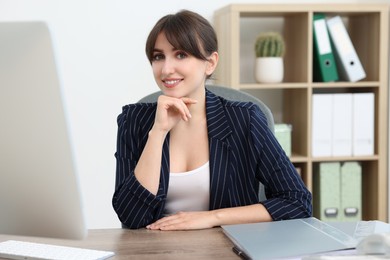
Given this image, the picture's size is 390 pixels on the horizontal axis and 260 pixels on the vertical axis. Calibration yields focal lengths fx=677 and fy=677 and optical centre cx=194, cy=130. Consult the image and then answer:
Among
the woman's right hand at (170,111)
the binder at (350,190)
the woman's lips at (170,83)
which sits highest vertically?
the woman's lips at (170,83)

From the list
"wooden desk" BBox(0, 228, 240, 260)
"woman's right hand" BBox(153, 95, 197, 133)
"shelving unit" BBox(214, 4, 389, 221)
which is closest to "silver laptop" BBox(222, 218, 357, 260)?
"wooden desk" BBox(0, 228, 240, 260)

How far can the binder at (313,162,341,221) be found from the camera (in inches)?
132

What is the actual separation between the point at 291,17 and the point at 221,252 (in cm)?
236

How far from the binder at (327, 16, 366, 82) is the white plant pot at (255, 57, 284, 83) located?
0.28 meters

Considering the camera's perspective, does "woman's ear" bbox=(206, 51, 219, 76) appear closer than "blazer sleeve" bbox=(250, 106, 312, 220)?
No

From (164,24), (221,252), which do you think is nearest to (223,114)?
(164,24)

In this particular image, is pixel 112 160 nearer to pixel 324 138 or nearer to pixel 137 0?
pixel 137 0

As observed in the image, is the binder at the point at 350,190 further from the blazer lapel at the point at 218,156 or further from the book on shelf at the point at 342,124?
the blazer lapel at the point at 218,156

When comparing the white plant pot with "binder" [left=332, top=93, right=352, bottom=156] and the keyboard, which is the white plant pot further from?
the keyboard

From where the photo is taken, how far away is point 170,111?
182cm

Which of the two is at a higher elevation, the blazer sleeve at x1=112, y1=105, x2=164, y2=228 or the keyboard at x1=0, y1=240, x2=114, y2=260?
the blazer sleeve at x1=112, y1=105, x2=164, y2=228

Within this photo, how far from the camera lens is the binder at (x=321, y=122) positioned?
3332 mm

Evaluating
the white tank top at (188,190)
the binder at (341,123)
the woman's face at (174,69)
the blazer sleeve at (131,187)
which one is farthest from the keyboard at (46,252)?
the binder at (341,123)

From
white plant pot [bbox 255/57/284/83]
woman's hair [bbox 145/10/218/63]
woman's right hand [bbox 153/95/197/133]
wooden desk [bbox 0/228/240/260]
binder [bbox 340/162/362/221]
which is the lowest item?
binder [bbox 340/162/362/221]
